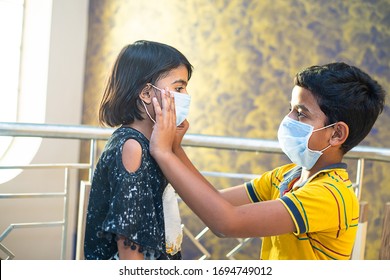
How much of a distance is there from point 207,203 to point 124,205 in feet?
0.65

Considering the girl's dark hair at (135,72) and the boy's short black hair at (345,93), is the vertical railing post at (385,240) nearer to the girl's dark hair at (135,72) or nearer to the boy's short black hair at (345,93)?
the boy's short black hair at (345,93)

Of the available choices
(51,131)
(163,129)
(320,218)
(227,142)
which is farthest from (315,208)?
(51,131)

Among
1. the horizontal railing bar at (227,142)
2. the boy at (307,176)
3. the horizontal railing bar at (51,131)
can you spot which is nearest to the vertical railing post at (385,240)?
the horizontal railing bar at (227,142)

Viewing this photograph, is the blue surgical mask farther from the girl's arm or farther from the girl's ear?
the girl's ear

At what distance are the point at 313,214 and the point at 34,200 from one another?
9.79 ft

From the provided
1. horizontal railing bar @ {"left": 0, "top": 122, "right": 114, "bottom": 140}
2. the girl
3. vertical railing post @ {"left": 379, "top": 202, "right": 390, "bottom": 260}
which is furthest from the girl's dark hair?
vertical railing post @ {"left": 379, "top": 202, "right": 390, "bottom": 260}

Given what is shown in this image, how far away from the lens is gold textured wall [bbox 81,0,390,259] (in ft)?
12.2

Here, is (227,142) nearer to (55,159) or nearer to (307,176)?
(307,176)

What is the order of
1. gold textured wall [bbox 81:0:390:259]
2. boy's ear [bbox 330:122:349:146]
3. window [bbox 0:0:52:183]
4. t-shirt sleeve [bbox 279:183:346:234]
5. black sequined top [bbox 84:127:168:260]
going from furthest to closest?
gold textured wall [bbox 81:0:390:259] → window [bbox 0:0:52:183] → boy's ear [bbox 330:122:349:146] → t-shirt sleeve [bbox 279:183:346:234] → black sequined top [bbox 84:127:168:260]

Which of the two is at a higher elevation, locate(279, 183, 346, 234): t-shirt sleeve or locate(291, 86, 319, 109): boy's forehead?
locate(291, 86, 319, 109): boy's forehead

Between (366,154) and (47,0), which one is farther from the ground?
(47,0)

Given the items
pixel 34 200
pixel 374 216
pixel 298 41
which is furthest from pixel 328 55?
pixel 34 200

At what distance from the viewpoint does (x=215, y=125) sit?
411 centimetres

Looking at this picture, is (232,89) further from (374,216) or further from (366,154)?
(366,154)
